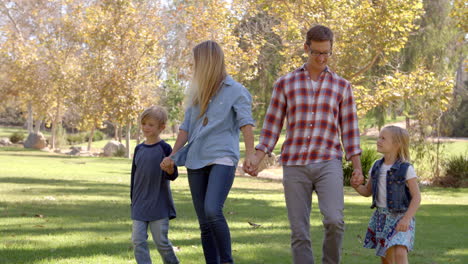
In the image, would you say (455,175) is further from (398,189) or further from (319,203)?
(319,203)

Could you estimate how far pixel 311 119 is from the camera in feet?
16.5

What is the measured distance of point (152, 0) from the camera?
1296 inches

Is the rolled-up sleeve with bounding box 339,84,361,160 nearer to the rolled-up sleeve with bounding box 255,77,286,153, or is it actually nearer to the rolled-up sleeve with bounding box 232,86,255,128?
the rolled-up sleeve with bounding box 255,77,286,153

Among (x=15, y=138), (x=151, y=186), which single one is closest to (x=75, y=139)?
(x=15, y=138)

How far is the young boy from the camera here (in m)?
5.38

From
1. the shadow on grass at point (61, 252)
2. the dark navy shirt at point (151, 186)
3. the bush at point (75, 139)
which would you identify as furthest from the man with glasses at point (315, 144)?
the bush at point (75, 139)

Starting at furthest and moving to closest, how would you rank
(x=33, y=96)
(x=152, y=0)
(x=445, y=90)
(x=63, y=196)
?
(x=33, y=96), (x=152, y=0), (x=445, y=90), (x=63, y=196)

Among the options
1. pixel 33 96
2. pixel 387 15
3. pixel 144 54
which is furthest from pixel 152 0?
pixel 387 15

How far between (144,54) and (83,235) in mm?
23098

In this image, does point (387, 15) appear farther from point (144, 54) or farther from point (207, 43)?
point (144, 54)

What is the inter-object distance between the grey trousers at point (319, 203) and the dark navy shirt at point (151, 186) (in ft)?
3.31

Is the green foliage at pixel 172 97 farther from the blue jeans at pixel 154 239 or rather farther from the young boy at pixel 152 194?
the blue jeans at pixel 154 239

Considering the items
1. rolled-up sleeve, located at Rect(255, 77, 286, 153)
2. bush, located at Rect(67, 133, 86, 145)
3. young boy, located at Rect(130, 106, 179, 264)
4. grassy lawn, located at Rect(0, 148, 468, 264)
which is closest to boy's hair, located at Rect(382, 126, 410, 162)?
rolled-up sleeve, located at Rect(255, 77, 286, 153)

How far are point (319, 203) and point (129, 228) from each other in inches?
171
